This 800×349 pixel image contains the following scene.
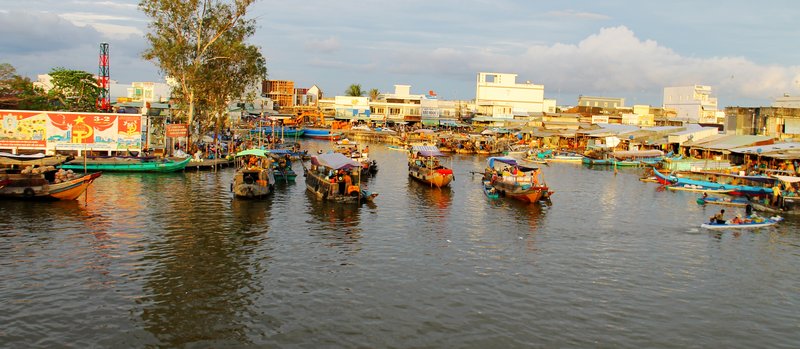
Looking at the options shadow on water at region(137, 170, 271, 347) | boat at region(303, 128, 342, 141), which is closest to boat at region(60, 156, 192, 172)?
shadow on water at region(137, 170, 271, 347)

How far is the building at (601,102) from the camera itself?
128125 mm

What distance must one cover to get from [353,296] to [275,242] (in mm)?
7530

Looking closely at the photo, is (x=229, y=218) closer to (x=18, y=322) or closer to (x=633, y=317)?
(x=18, y=322)

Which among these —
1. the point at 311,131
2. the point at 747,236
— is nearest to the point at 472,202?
the point at 747,236

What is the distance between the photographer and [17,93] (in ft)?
188

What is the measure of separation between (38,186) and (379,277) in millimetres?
20062

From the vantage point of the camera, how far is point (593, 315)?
1747 centimetres

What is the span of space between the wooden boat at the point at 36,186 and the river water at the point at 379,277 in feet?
2.41

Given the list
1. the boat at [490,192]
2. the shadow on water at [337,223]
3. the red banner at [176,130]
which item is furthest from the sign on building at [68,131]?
the boat at [490,192]

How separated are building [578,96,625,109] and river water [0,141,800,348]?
9746cm

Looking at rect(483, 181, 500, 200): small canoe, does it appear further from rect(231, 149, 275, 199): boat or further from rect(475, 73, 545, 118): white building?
rect(475, 73, 545, 118): white building

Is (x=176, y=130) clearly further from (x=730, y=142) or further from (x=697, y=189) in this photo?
(x=730, y=142)

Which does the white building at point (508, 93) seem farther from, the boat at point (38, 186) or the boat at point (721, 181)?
the boat at point (38, 186)

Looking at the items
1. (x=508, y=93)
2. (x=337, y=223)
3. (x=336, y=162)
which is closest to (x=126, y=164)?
(x=336, y=162)
